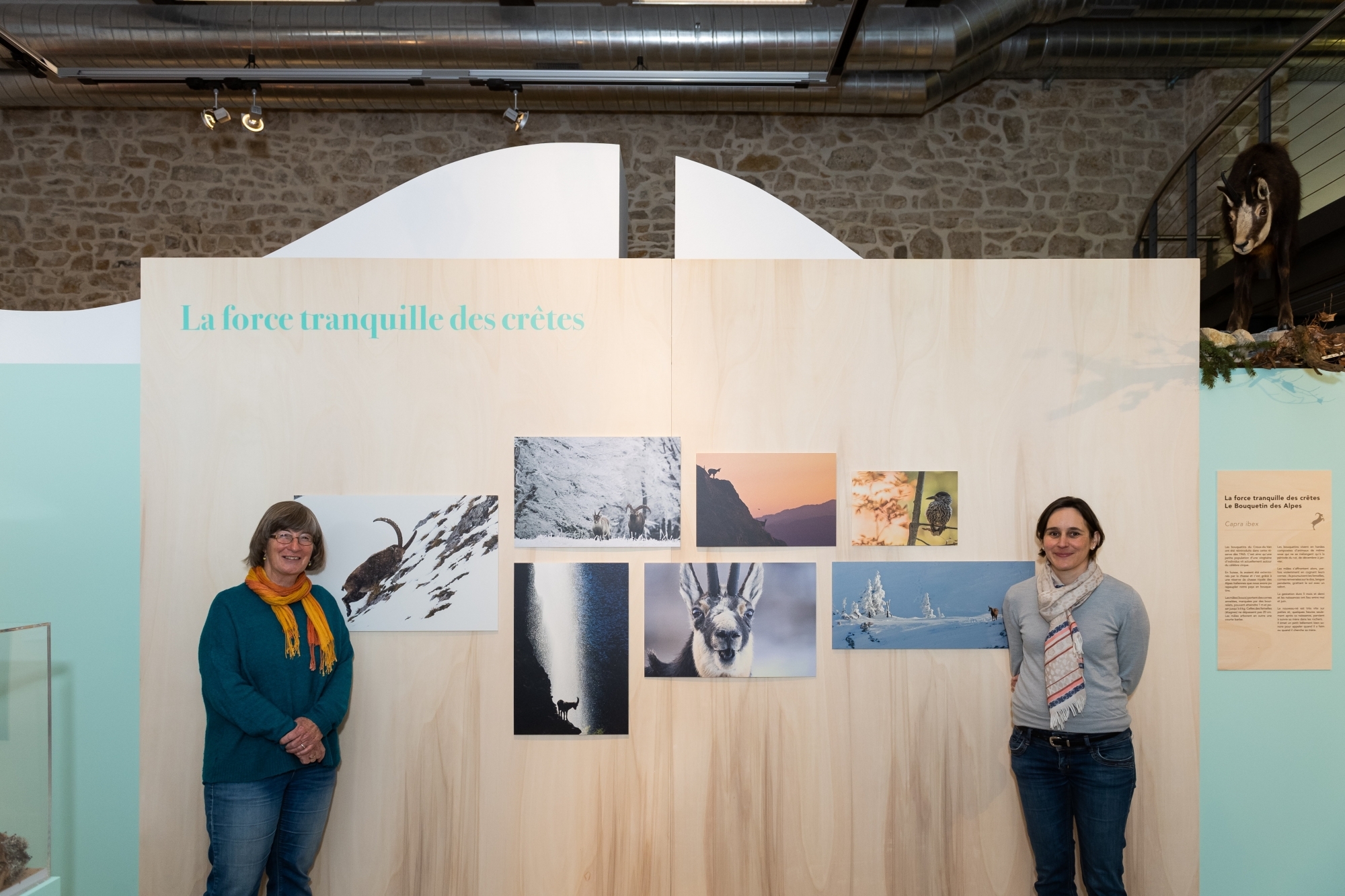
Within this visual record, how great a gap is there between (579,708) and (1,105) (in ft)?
23.3

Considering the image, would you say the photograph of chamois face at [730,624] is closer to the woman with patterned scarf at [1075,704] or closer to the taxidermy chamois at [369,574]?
the woman with patterned scarf at [1075,704]

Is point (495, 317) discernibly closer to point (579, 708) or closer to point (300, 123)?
point (579, 708)

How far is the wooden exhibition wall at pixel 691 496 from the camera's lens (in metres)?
3.31

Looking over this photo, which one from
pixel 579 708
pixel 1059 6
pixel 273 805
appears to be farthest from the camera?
pixel 1059 6

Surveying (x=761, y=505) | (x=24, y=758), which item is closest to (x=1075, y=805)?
(x=761, y=505)

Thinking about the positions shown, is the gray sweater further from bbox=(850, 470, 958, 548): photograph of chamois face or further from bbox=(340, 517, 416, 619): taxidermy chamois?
bbox=(340, 517, 416, 619): taxidermy chamois

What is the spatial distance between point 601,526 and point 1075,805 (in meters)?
2.17

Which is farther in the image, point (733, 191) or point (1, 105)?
point (1, 105)

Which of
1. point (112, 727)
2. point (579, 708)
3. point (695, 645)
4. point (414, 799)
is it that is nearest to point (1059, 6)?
point (695, 645)

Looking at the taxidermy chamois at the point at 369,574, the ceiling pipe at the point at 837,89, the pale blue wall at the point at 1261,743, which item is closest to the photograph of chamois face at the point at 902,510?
the pale blue wall at the point at 1261,743

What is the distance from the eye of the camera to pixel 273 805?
2990mm

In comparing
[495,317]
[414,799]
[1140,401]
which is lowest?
[414,799]

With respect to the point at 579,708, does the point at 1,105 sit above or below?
above

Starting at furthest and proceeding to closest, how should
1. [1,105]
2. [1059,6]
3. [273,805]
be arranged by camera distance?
[1,105] → [1059,6] → [273,805]
